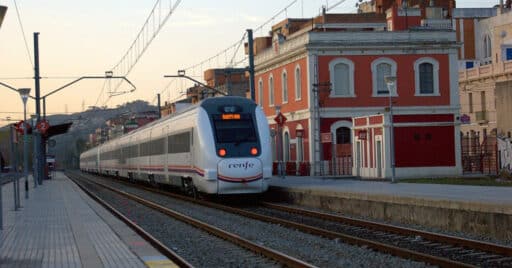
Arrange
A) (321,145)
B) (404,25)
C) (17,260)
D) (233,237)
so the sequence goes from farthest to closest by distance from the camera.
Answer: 1. (404,25)
2. (321,145)
3. (233,237)
4. (17,260)

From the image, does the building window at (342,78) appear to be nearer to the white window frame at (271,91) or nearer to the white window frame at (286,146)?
the white window frame at (286,146)

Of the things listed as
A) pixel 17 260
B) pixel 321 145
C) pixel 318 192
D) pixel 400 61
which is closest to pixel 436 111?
pixel 400 61

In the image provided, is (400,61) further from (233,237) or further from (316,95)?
(233,237)

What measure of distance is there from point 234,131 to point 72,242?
479 inches

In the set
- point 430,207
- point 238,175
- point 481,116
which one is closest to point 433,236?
point 430,207

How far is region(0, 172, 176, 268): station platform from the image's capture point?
555 inches

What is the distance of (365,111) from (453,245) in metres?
35.7

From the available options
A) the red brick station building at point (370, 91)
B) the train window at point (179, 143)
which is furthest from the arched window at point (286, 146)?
the train window at point (179, 143)

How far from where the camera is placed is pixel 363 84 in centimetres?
5131

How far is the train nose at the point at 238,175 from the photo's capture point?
28.3 m

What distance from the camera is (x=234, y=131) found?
95.0 ft

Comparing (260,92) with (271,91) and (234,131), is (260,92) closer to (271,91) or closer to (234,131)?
(271,91)

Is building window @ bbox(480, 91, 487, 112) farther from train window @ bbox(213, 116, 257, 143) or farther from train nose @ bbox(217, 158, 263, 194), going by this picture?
train nose @ bbox(217, 158, 263, 194)

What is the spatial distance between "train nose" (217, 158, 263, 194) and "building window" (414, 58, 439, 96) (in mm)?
24979
